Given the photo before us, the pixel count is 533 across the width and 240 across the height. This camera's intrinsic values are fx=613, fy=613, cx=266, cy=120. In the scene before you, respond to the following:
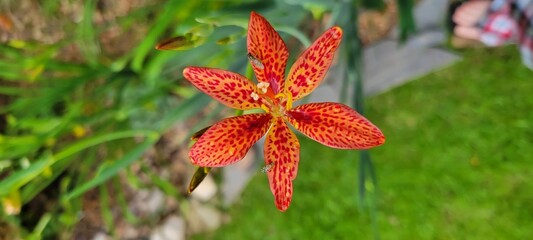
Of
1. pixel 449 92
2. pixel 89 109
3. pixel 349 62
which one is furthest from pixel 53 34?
pixel 449 92

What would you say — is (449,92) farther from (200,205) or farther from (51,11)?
(51,11)

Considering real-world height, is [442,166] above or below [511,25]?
below

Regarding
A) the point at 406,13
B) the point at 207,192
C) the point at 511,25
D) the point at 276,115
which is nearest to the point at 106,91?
the point at 207,192

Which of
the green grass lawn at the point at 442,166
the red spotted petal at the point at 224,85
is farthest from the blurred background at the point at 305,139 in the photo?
the red spotted petal at the point at 224,85

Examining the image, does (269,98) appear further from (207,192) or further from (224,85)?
(207,192)

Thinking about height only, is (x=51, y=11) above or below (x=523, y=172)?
above

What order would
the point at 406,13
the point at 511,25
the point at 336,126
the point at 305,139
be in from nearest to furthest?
the point at 336,126
the point at 406,13
the point at 511,25
the point at 305,139
